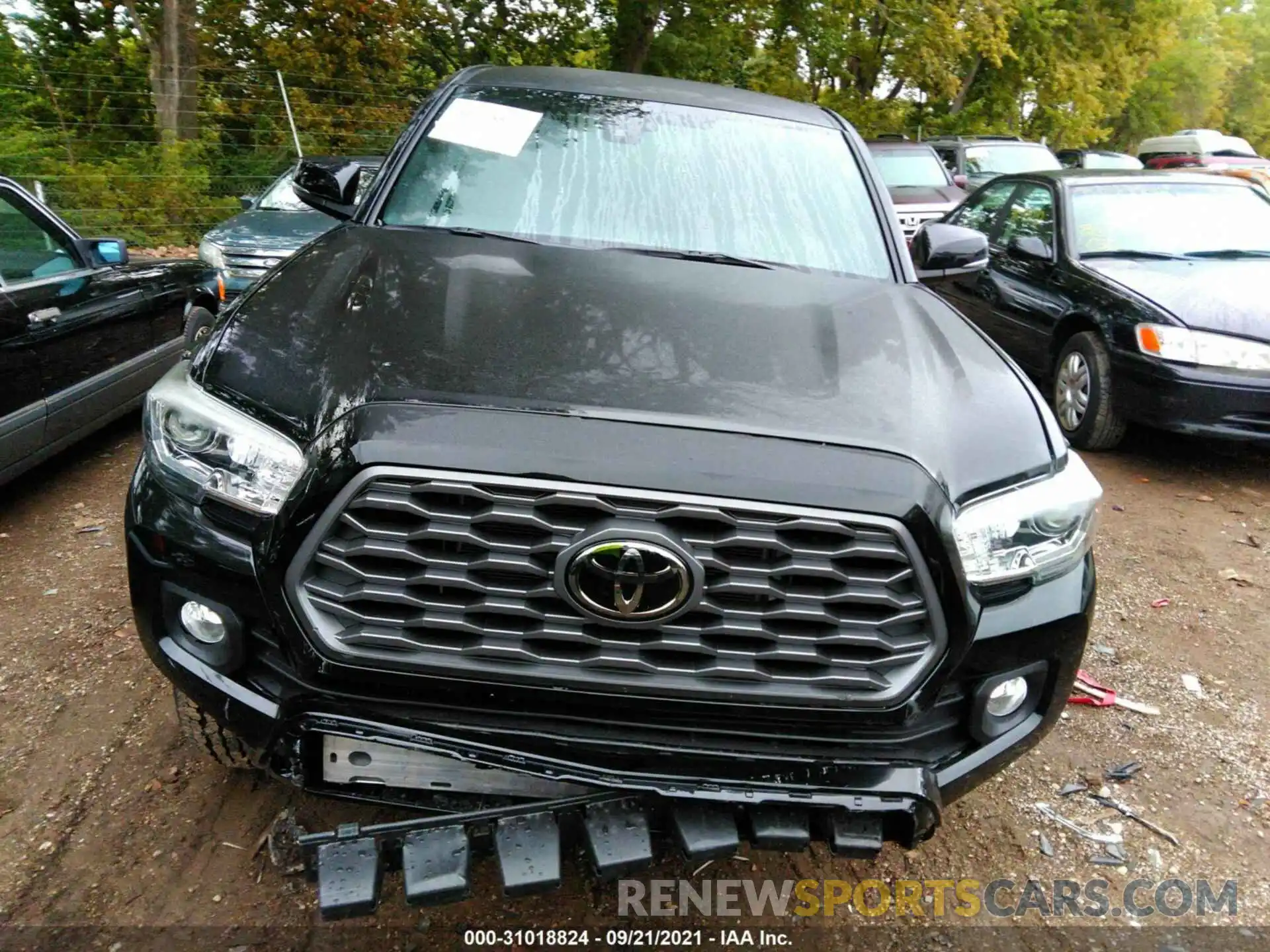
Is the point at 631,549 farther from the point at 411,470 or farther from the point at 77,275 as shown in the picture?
the point at 77,275

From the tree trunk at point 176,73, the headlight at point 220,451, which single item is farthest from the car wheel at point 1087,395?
the tree trunk at point 176,73

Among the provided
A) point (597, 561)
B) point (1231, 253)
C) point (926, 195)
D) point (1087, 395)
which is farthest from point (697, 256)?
point (926, 195)

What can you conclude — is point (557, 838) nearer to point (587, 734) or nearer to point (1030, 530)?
point (587, 734)

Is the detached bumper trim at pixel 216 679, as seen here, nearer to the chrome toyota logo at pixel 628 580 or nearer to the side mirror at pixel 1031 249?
the chrome toyota logo at pixel 628 580

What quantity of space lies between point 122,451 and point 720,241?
379cm

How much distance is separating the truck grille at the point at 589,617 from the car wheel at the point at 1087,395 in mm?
4249

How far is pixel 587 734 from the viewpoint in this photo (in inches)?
72.3

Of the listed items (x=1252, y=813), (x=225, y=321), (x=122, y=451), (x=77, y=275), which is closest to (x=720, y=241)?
(x=225, y=321)

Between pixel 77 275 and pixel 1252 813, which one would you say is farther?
pixel 77 275

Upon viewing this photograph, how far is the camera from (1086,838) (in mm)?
2656

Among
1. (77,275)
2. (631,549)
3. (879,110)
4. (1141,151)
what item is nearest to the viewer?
(631,549)

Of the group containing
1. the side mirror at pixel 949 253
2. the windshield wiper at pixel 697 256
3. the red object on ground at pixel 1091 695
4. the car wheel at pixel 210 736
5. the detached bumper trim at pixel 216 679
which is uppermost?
the windshield wiper at pixel 697 256

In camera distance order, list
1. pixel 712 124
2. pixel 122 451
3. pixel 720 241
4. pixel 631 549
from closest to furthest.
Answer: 1. pixel 631 549
2. pixel 720 241
3. pixel 712 124
4. pixel 122 451

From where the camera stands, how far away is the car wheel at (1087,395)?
5.45 m
